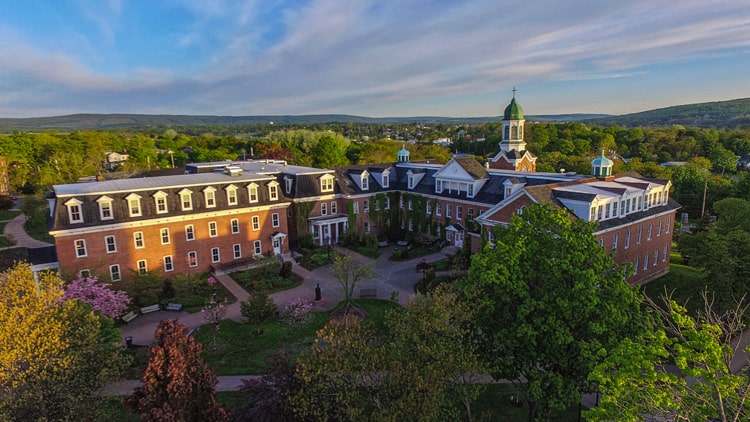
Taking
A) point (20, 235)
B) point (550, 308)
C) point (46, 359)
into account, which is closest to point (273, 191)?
point (46, 359)

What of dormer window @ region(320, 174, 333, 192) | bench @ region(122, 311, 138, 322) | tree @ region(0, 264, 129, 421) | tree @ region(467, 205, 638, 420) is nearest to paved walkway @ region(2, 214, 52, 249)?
bench @ region(122, 311, 138, 322)

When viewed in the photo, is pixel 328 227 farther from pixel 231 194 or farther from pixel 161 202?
pixel 161 202

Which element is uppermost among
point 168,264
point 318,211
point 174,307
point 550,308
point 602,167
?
point 602,167

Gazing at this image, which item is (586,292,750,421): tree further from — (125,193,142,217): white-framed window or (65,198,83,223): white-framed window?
(65,198,83,223): white-framed window

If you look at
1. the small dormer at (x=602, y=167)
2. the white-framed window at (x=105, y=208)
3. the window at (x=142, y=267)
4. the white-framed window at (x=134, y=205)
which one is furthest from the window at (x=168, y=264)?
the small dormer at (x=602, y=167)

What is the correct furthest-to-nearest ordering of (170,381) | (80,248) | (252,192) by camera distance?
(252,192) → (80,248) → (170,381)

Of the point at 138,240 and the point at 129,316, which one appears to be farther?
the point at 138,240
